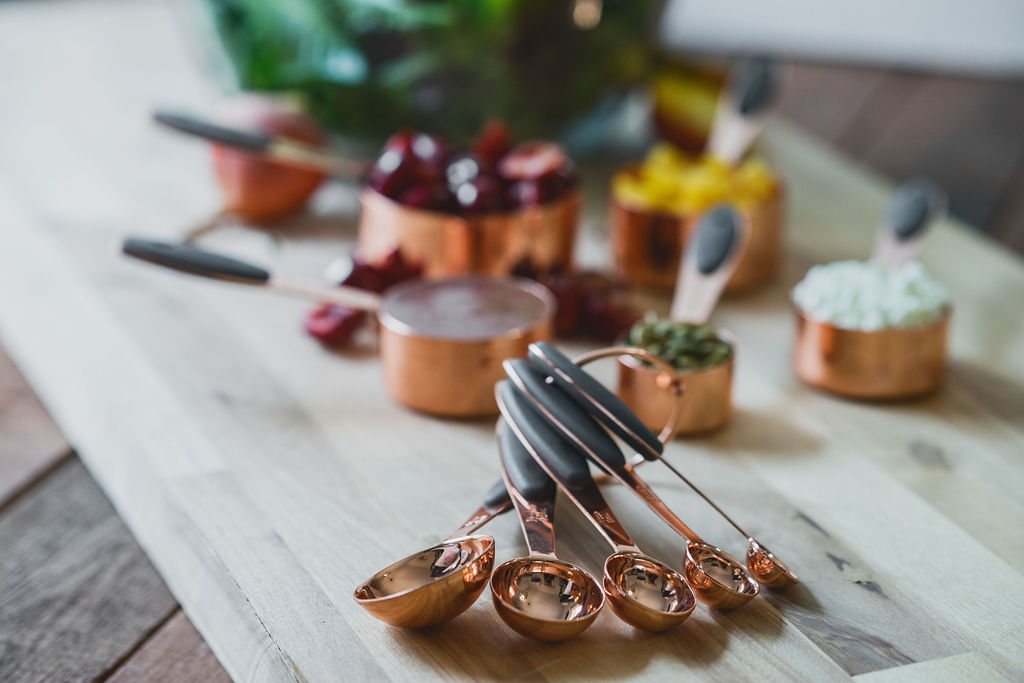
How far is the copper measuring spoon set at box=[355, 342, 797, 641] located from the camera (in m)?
0.62

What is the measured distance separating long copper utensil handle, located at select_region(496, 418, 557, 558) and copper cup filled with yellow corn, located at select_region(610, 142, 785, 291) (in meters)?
0.42

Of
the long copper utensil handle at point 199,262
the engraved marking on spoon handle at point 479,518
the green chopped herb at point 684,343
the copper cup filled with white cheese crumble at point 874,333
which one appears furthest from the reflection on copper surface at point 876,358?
the long copper utensil handle at point 199,262

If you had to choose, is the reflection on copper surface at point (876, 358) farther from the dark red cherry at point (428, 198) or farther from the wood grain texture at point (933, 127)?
the wood grain texture at point (933, 127)

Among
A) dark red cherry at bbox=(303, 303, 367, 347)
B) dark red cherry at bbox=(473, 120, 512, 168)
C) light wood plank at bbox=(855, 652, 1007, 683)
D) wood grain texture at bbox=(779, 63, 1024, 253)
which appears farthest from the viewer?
wood grain texture at bbox=(779, 63, 1024, 253)

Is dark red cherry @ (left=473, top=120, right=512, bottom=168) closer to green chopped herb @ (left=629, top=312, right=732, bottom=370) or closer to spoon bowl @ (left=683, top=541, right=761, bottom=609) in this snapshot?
green chopped herb @ (left=629, top=312, right=732, bottom=370)

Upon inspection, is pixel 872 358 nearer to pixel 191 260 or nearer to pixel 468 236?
pixel 468 236

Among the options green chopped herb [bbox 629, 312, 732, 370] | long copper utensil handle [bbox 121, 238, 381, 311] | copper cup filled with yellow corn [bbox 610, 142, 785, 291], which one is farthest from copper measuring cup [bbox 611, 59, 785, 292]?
long copper utensil handle [bbox 121, 238, 381, 311]

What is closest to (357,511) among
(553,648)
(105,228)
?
(553,648)

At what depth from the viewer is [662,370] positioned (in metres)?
0.83

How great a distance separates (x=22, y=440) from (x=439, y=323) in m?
0.38

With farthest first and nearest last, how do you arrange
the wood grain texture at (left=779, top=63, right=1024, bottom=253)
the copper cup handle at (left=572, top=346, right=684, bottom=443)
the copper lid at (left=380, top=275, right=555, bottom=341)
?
the wood grain texture at (left=779, top=63, right=1024, bottom=253) < the copper lid at (left=380, top=275, right=555, bottom=341) < the copper cup handle at (left=572, top=346, right=684, bottom=443)

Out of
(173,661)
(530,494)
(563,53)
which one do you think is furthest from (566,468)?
(563,53)

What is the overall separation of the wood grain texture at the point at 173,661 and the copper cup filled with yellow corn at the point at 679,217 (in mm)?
583

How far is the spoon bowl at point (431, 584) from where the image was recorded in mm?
612
